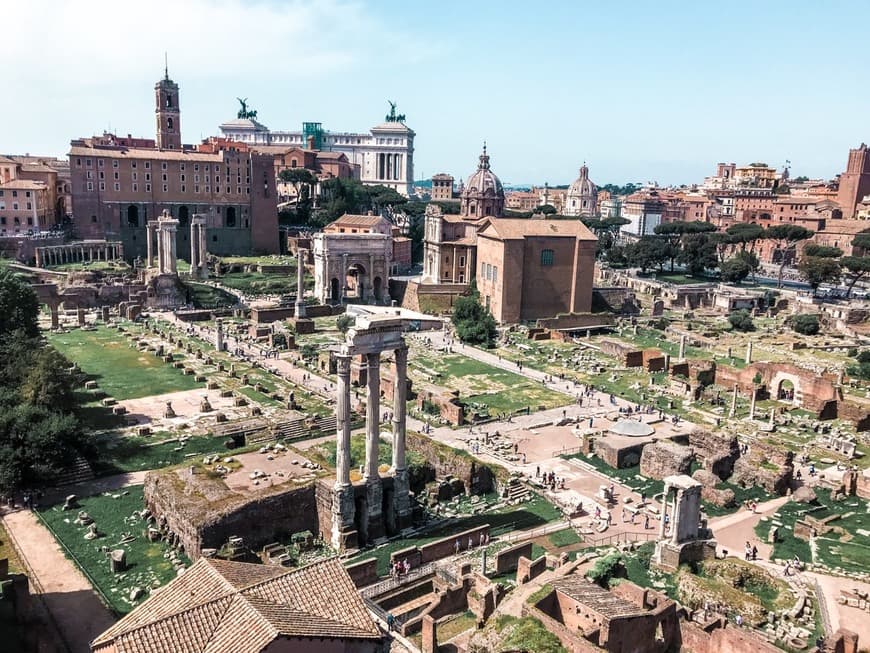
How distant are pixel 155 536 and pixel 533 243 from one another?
43.8 meters

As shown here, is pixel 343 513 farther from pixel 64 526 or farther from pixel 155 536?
pixel 64 526

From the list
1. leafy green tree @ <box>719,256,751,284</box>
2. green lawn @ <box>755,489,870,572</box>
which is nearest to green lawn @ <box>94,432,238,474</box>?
green lawn @ <box>755,489,870,572</box>

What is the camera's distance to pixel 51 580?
20.5m

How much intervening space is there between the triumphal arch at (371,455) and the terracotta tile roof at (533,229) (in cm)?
3849

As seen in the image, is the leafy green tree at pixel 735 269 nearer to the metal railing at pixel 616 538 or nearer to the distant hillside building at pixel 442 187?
the metal railing at pixel 616 538

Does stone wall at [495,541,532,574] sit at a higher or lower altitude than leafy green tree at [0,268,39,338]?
lower

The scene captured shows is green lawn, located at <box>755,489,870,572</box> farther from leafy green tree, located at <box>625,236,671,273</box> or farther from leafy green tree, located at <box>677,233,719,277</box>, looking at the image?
leafy green tree, located at <box>625,236,671,273</box>

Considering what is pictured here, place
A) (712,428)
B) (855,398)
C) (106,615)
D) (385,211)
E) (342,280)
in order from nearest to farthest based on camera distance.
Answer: (106,615) → (712,428) → (855,398) → (342,280) → (385,211)

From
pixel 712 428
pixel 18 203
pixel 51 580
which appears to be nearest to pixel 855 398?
pixel 712 428

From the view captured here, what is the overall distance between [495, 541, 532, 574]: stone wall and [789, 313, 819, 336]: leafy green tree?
45596 mm

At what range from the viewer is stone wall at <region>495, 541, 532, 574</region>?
70.9ft

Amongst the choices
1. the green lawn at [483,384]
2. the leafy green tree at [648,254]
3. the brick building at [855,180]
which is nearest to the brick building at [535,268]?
the green lawn at [483,384]

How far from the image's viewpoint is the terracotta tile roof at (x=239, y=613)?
12000 millimetres

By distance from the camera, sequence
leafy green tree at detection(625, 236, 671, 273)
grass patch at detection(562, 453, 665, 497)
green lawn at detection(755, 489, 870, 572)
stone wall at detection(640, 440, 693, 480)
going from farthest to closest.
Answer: leafy green tree at detection(625, 236, 671, 273)
stone wall at detection(640, 440, 693, 480)
grass patch at detection(562, 453, 665, 497)
green lawn at detection(755, 489, 870, 572)
